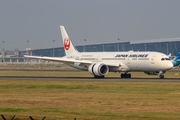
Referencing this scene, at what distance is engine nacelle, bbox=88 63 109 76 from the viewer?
56.3 m

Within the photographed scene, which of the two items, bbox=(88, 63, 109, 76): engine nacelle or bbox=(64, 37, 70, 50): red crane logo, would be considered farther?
bbox=(64, 37, 70, 50): red crane logo

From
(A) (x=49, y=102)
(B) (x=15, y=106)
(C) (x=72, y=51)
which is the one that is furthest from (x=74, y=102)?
(C) (x=72, y=51)

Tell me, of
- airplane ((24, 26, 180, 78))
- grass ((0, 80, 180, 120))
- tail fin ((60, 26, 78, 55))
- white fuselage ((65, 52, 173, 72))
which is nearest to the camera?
grass ((0, 80, 180, 120))

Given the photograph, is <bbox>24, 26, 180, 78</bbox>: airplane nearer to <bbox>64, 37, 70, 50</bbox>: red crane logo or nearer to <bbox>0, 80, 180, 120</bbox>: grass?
<bbox>64, 37, 70, 50</bbox>: red crane logo

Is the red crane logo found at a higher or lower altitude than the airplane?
higher

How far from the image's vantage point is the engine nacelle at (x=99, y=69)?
56281 millimetres

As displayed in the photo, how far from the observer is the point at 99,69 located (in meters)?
56.2

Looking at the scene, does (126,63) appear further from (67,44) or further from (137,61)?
(67,44)

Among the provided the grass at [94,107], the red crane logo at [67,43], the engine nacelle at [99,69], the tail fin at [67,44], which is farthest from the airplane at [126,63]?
the grass at [94,107]

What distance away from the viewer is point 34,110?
71.1 feet

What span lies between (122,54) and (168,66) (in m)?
9.04

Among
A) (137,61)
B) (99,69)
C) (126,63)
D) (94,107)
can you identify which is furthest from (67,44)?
(94,107)

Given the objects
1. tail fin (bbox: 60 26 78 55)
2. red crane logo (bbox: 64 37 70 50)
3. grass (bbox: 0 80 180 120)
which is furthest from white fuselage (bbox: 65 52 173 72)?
grass (bbox: 0 80 180 120)

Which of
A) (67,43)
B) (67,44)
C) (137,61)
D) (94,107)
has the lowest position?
(94,107)
